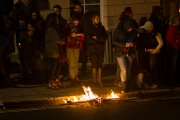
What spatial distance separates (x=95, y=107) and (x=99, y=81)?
1.87 meters

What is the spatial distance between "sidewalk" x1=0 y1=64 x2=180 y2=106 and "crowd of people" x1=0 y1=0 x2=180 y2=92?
0.24 m

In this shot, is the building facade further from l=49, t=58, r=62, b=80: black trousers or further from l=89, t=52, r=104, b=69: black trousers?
l=49, t=58, r=62, b=80: black trousers

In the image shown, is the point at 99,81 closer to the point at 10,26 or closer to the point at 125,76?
the point at 125,76

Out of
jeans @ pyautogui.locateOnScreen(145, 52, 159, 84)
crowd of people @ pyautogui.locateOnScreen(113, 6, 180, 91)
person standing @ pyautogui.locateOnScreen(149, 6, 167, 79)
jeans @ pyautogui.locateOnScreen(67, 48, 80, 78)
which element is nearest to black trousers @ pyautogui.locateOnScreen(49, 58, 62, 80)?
jeans @ pyautogui.locateOnScreen(67, 48, 80, 78)

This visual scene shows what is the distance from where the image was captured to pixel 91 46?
11188mm

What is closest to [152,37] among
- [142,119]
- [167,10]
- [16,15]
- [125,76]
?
[125,76]

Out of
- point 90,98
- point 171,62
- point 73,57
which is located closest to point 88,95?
point 90,98

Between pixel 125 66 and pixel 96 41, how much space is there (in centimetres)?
97

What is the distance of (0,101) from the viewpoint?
32.9ft

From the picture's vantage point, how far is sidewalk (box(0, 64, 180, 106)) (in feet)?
33.6

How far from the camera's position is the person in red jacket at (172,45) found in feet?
37.1

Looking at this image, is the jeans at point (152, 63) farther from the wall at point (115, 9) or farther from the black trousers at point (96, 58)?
the wall at point (115, 9)

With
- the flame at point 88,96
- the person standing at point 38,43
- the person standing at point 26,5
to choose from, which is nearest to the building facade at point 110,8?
the person standing at point 26,5

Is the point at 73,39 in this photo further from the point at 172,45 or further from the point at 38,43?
the point at 172,45
